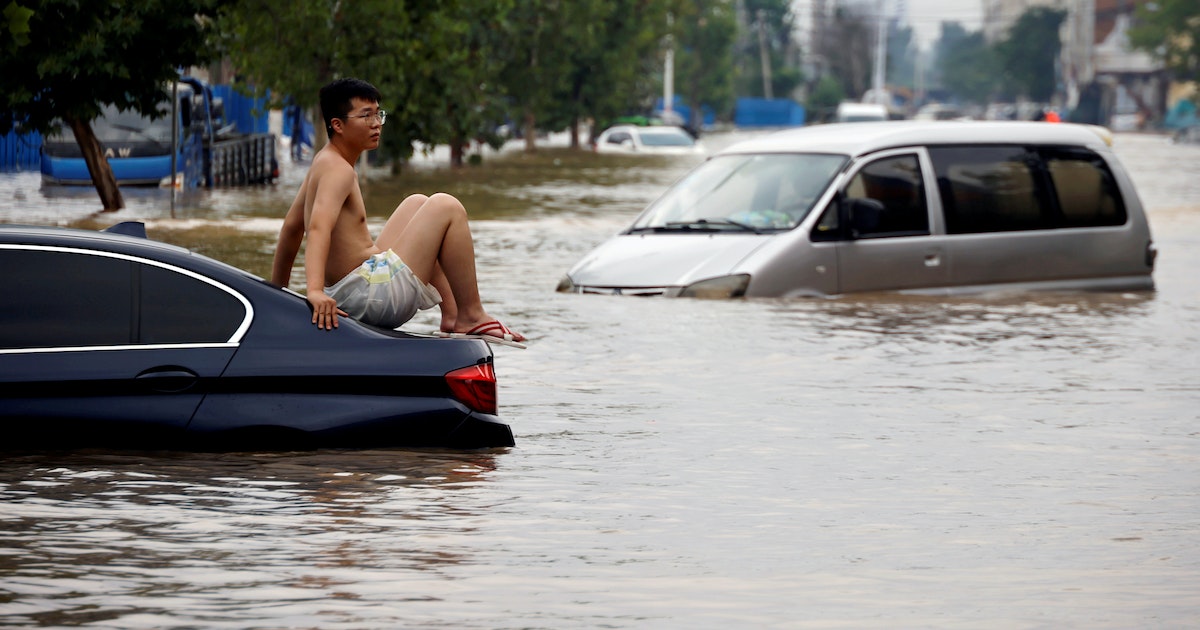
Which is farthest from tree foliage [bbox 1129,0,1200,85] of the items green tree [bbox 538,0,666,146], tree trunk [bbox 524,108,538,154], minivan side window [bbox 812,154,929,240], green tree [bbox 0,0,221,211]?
minivan side window [bbox 812,154,929,240]

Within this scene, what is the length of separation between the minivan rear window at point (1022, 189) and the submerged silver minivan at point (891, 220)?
0.01m

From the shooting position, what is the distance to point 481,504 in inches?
314

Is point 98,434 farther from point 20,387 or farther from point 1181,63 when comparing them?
point 1181,63

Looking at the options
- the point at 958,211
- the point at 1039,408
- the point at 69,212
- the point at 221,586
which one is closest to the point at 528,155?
the point at 69,212

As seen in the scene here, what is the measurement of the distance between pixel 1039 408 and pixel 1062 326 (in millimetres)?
4286

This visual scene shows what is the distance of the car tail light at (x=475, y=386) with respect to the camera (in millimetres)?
8320

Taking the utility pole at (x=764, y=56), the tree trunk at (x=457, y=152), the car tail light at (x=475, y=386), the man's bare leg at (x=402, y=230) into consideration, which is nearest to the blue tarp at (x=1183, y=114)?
the utility pole at (x=764, y=56)

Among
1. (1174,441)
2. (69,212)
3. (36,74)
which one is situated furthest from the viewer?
(69,212)

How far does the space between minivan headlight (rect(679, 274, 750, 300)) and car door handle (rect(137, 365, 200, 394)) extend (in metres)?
7.70

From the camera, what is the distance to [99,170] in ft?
92.3

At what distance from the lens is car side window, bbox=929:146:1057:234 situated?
16.2 meters

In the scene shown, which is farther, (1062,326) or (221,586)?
(1062,326)

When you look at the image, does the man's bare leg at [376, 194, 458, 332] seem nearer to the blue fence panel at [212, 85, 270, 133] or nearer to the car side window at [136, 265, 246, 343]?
Answer: the car side window at [136, 265, 246, 343]

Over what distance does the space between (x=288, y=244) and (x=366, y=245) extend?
0.35m
